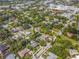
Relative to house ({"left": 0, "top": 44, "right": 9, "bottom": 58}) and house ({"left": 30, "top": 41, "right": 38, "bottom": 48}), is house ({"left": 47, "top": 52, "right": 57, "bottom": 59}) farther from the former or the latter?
house ({"left": 0, "top": 44, "right": 9, "bottom": 58})

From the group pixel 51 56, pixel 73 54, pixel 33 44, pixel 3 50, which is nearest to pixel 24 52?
pixel 33 44

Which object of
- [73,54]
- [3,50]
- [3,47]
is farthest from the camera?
→ [3,47]

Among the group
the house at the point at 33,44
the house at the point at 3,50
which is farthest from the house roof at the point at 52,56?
the house at the point at 3,50

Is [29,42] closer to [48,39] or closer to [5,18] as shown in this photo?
[48,39]

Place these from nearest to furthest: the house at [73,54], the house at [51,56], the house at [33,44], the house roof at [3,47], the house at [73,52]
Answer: the house at [51,56]
the house at [73,54]
the house at [73,52]
the house roof at [3,47]
the house at [33,44]

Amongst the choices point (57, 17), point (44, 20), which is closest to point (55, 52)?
point (44, 20)

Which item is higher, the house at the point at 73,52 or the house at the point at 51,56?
the house at the point at 51,56

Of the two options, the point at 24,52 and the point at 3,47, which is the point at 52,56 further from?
the point at 3,47

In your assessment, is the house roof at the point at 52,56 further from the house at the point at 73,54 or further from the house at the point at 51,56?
the house at the point at 73,54

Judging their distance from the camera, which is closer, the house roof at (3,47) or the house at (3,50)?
the house at (3,50)

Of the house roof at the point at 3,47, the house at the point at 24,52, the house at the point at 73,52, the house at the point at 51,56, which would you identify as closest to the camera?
the house at the point at 51,56

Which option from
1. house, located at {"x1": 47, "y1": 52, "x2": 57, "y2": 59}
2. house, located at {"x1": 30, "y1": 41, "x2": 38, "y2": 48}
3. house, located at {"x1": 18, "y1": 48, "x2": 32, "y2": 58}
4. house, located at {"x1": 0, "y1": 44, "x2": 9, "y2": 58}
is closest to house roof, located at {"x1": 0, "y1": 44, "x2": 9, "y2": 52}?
house, located at {"x1": 0, "y1": 44, "x2": 9, "y2": 58}
